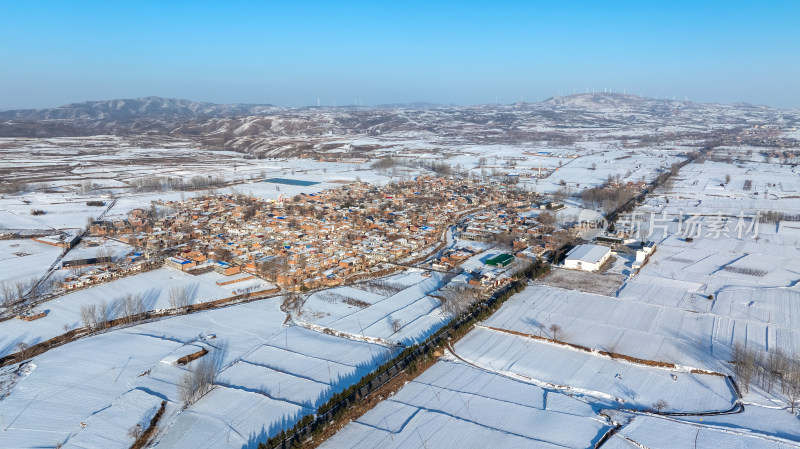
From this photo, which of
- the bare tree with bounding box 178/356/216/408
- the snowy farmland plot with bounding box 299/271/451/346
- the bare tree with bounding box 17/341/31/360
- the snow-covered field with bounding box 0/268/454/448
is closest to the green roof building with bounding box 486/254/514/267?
the snowy farmland plot with bounding box 299/271/451/346

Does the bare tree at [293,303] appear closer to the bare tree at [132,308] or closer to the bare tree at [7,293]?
the bare tree at [132,308]

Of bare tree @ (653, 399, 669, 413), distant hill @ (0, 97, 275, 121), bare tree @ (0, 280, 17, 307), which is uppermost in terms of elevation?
distant hill @ (0, 97, 275, 121)

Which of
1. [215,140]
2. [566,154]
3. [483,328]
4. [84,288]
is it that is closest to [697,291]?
[483,328]

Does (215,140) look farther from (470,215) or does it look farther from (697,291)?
(697,291)

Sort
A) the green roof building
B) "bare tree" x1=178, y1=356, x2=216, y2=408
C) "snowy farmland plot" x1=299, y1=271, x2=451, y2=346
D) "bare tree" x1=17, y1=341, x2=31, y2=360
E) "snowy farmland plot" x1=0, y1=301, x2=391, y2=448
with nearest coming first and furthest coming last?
1. "snowy farmland plot" x1=0, y1=301, x2=391, y2=448
2. "bare tree" x1=178, y1=356, x2=216, y2=408
3. "bare tree" x1=17, y1=341, x2=31, y2=360
4. "snowy farmland plot" x1=299, y1=271, x2=451, y2=346
5. the green roof building

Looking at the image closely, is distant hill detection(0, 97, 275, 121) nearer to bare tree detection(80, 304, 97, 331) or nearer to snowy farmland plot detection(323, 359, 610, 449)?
bare tree detection(80, 304, 97, 331)

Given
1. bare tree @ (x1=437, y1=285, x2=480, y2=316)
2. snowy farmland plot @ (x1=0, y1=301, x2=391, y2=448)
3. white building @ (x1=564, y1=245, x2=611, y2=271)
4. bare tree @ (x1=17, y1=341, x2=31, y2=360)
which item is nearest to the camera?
snowy farmland plot @ (x1=0, y1=301, x2=391, y2=448)

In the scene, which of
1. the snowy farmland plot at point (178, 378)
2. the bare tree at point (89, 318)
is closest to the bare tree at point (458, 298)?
the snowy farmland plot at point (178, 378)
